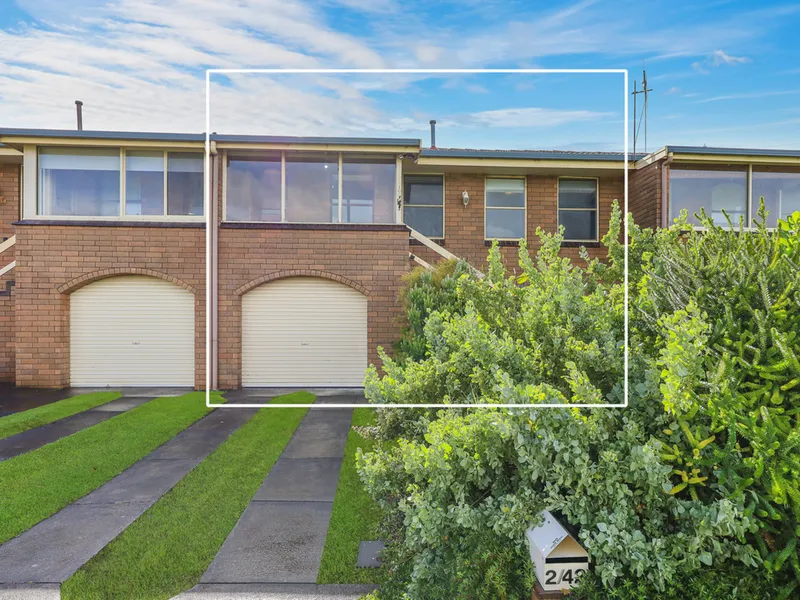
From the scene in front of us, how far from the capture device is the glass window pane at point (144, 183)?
400 inches

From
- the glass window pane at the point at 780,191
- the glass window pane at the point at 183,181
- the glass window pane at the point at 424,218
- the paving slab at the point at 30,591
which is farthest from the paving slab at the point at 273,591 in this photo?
the glass window pane at the point at 780,191

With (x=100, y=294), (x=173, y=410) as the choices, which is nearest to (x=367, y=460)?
(x=173, y=410)

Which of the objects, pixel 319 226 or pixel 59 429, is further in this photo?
pixel 319 226

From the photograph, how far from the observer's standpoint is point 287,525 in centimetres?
406

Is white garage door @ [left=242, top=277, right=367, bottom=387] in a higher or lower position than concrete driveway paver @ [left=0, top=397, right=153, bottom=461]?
higher

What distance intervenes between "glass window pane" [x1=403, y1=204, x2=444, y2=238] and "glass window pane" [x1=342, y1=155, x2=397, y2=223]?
1.32 metres

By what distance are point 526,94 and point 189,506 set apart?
4457mm

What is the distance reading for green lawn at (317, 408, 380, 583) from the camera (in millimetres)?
3289

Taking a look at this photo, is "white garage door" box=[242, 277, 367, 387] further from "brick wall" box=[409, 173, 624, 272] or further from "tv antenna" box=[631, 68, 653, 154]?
"tv antenna" box=[631, 68, 653, 154]

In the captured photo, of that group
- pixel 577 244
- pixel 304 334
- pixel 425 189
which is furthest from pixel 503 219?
pixel 304 334

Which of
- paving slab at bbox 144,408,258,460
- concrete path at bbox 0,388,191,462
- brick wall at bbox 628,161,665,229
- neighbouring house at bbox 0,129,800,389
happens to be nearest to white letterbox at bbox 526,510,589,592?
paving slab at bbox 144,408,258,460

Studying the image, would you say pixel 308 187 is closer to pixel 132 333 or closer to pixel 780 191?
pixel 132 333

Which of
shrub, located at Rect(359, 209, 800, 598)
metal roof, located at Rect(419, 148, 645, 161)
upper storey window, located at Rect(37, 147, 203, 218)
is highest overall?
metal roof, located at Rect(419, 148, 645, 161)

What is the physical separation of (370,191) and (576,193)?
5.18m
